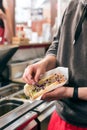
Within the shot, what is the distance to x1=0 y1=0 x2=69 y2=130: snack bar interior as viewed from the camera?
1.23 metres

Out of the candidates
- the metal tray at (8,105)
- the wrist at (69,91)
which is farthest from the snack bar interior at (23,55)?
the wrist at (69,91)

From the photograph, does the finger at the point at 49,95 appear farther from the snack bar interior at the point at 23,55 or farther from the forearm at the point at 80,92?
the snack bar interior at the point at 23,55

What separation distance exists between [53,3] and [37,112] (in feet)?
5.01

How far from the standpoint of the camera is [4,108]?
4.69 ft

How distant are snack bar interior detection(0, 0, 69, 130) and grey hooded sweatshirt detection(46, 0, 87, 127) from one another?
0.29 m

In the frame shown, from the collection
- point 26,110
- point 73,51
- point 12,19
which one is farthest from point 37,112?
point 12,19

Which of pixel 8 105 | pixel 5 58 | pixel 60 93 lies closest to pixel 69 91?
pixel 60 93

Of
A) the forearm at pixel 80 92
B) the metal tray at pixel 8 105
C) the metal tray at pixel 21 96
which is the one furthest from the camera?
the metal tray at pixel 21 96

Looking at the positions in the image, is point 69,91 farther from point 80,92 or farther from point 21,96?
point 21,96

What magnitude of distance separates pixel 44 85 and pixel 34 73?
7 centimetres

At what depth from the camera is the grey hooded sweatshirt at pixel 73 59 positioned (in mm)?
891

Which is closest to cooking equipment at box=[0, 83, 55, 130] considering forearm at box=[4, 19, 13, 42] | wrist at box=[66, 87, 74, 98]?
wrist at box=[66, 87, 74, 98]

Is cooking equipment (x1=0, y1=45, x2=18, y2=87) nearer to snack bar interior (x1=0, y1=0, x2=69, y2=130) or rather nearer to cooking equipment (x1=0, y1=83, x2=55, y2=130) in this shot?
snack bar interior (x1=0, y1=0, x2=69, y2=130)

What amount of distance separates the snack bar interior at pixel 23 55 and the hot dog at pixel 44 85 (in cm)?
24
